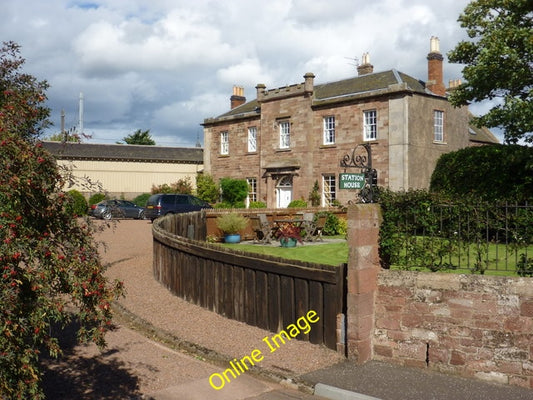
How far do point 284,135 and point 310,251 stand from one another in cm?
1684

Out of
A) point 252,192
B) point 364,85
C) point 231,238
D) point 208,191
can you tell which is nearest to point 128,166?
point 208,191

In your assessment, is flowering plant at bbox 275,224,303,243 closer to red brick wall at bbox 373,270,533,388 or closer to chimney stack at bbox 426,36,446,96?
red brick wall at bbox 373,270,533,388

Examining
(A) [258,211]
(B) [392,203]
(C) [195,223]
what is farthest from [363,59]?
(B) [392,203]

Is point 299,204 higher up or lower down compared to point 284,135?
lower down

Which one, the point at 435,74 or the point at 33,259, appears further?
the point at 435,74

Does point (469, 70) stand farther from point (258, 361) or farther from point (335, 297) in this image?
point (258, 361)

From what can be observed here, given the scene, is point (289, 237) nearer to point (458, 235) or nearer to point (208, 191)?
point (458, 235)

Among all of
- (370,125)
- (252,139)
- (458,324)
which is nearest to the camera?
(458,324)

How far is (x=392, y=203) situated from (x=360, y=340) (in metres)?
2.15

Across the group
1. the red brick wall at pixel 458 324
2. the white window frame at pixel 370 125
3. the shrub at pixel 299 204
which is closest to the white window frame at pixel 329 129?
the white window frame at pixel 370 125

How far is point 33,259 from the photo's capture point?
426cm

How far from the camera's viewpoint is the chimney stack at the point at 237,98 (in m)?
41.0

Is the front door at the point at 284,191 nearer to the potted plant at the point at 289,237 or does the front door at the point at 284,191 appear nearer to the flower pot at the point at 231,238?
the flower pot at the point at 231,238

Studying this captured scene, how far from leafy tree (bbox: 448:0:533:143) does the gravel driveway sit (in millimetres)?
11518
